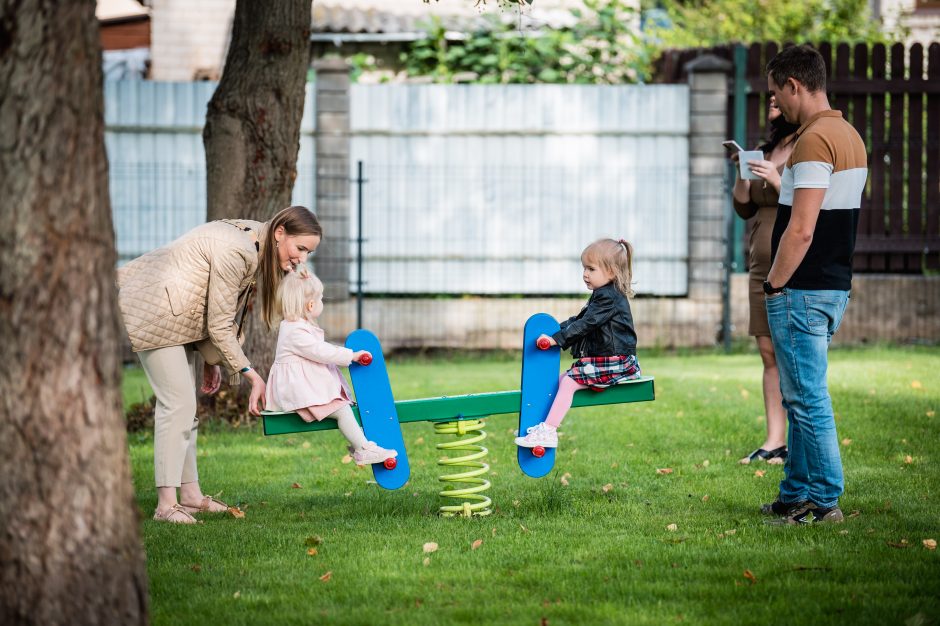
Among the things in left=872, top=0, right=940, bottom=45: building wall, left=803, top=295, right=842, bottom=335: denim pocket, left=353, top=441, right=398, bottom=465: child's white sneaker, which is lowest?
left=353, top=441, right=398, bottom=465: child's white sneaker

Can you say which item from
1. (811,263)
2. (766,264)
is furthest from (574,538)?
(766,264)

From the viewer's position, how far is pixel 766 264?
24.2ft

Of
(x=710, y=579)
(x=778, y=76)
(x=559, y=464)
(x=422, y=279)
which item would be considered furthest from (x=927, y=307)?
(x=710, y=579)

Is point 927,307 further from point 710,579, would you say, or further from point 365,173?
point 710,579

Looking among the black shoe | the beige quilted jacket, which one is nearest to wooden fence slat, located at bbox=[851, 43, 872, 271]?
the black shoe

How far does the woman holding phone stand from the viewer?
7.34m

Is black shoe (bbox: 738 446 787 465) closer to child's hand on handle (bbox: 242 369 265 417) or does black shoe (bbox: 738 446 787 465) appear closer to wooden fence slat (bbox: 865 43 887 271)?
child's hand on handle (bbox: 242 369 265 417)

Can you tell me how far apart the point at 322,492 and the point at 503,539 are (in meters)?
1.79

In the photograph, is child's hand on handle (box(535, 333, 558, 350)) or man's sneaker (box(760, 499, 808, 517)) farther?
child's hand on handle (box(535, 333, 558, 350))

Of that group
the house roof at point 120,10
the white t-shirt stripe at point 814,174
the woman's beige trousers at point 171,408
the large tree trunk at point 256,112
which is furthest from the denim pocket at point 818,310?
the house roof at point 120,10

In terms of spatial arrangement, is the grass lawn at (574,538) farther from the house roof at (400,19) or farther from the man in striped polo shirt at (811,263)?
the house roof at (400,19)

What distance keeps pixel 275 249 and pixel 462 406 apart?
121cm

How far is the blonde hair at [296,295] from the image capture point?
5.86 m

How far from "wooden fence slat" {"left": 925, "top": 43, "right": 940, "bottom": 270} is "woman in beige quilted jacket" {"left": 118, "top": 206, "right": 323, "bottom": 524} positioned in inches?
451
